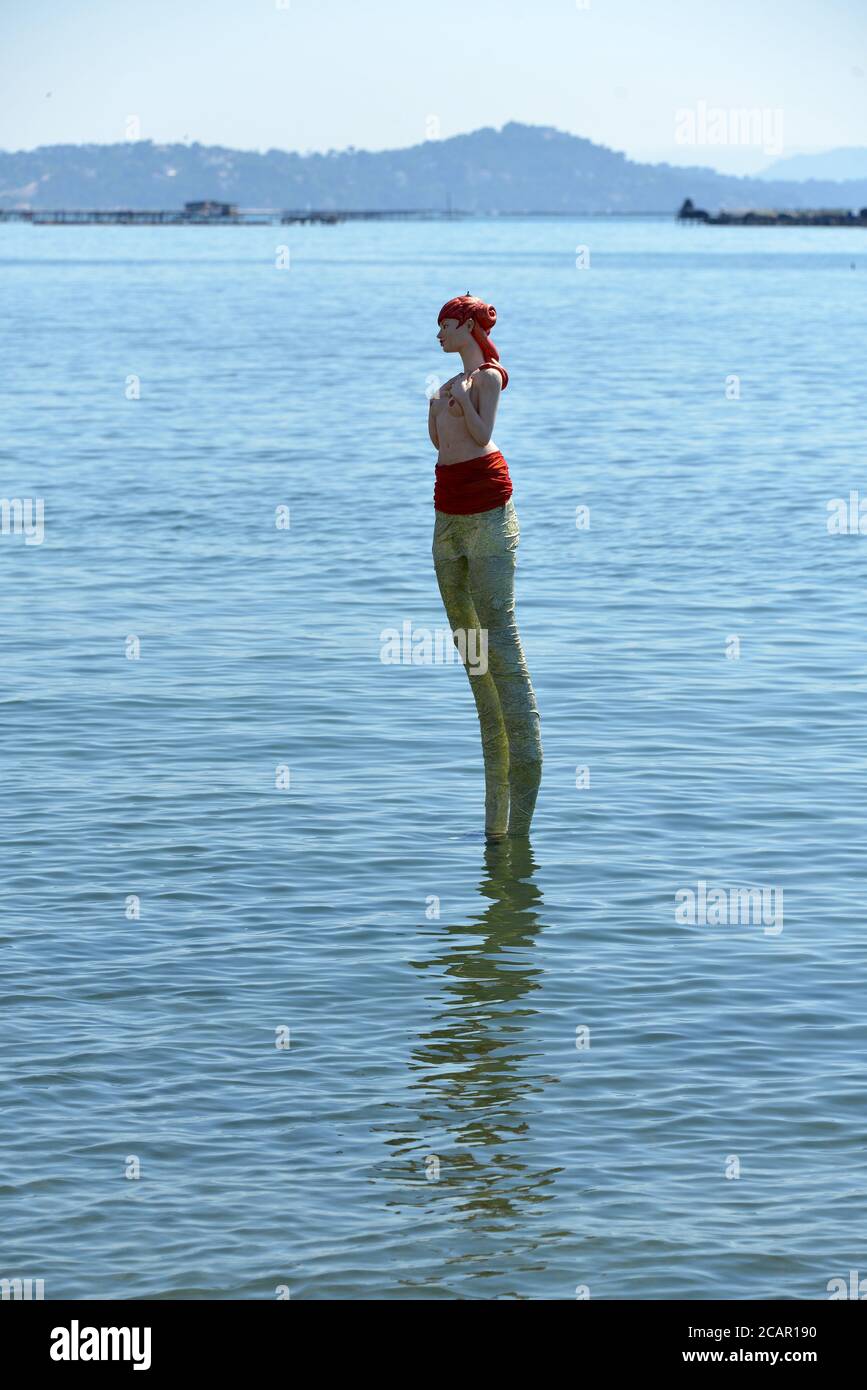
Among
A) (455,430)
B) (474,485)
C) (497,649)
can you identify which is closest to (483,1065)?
(497,649)

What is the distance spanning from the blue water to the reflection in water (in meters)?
0.02

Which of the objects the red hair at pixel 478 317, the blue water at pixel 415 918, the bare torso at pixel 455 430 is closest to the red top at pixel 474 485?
the bare torso at pixel 455 430

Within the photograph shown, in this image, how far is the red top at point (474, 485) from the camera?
38.4ft

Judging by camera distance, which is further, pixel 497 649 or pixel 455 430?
pixel 497 649

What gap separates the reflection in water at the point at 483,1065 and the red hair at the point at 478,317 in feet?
9.82

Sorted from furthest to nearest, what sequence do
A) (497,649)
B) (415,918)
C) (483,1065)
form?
(497,649)
(415,918)
(483,1065)

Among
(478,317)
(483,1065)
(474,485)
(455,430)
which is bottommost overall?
(483,1065)

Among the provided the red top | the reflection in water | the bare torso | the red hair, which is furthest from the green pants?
the red hair

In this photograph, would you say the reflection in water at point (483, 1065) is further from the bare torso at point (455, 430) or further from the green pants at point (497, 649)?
the bare torso at point (455, 430)

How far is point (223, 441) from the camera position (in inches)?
1533

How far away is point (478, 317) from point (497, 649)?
1.89 metres

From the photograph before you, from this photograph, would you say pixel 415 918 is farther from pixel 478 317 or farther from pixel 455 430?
pixel 478 317

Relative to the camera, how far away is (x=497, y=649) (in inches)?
475
